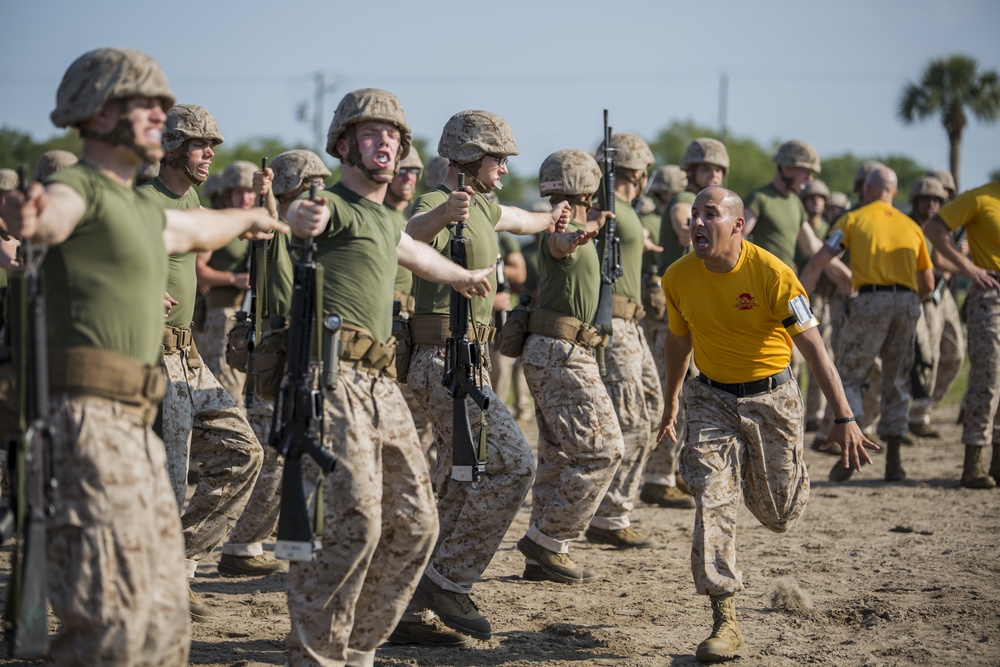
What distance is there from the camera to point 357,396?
5258 millimetres

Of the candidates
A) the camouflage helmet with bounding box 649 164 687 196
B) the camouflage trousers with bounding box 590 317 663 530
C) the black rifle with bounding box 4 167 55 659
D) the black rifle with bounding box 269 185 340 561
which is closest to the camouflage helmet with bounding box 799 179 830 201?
the camouflage helmet with bounding box 649 164 687 196

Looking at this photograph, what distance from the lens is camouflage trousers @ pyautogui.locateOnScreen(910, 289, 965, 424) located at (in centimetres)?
1438

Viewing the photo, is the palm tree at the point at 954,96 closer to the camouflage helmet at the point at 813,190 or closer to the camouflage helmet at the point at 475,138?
the camouflage helmet at the point at 813,190

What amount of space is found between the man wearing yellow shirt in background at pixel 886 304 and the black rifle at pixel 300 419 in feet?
25.6

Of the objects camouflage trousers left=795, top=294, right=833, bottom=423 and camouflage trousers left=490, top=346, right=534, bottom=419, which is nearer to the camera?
camouflage trousers left=795, top=294, right=833, bottom=423

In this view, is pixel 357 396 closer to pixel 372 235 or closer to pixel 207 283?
pixel 372 235

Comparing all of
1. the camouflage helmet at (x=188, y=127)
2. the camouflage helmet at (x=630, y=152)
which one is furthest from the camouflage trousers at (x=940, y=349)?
the camouflage helmet at (x=188, y=127)

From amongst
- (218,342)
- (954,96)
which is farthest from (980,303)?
(954,96)

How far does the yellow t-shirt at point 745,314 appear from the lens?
652 centimetres

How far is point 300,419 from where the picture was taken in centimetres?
502

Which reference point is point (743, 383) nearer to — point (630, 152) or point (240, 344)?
point (240, 344)

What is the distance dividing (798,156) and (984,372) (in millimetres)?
2694

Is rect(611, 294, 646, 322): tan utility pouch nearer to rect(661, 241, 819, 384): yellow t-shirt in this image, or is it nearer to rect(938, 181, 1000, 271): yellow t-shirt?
rect(661, 241, 819, 384): yellow t-shirt

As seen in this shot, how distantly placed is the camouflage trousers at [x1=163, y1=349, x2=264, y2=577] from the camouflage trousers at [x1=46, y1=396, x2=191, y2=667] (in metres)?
2.78
